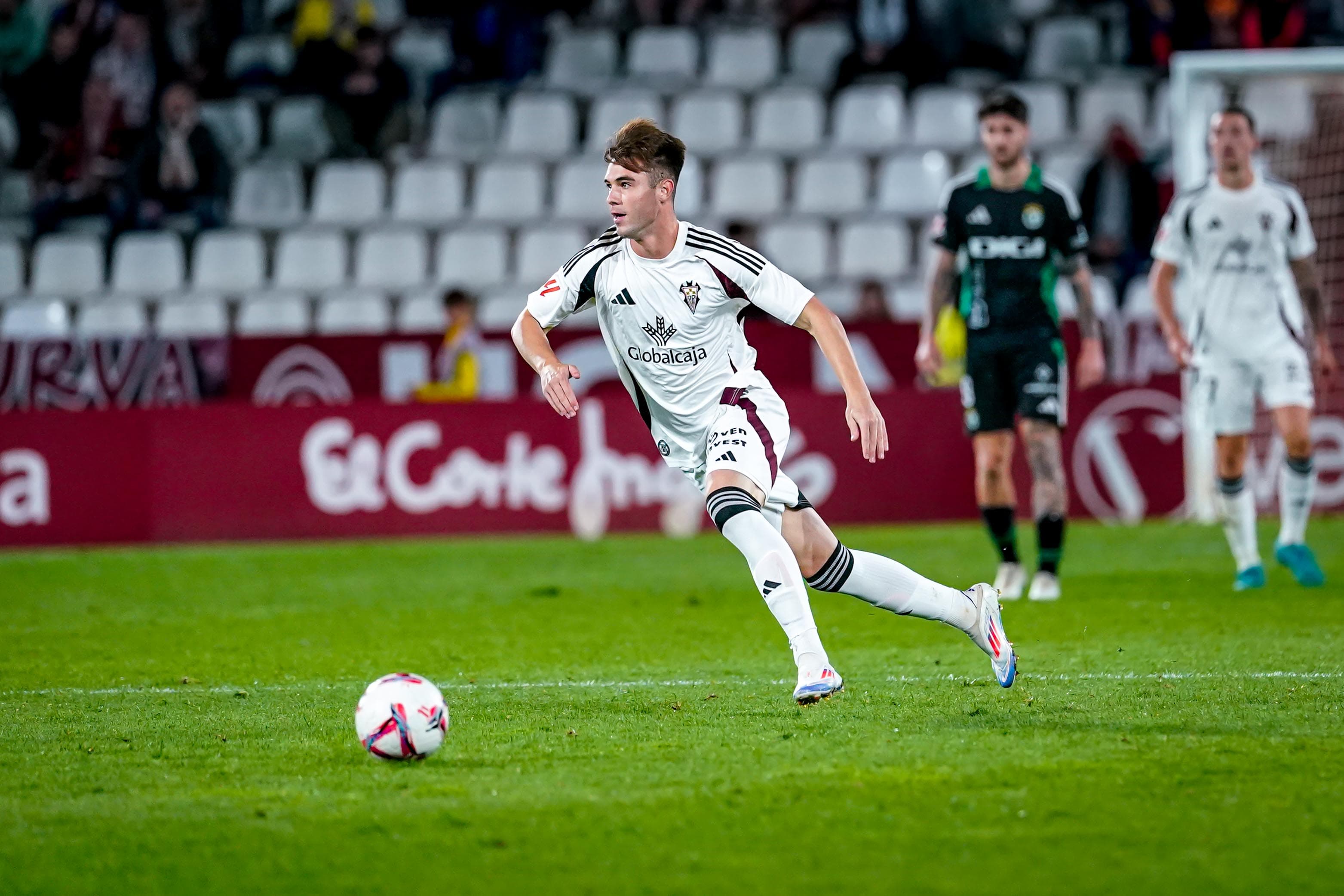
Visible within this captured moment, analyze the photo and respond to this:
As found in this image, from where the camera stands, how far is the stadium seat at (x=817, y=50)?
56.9 ft

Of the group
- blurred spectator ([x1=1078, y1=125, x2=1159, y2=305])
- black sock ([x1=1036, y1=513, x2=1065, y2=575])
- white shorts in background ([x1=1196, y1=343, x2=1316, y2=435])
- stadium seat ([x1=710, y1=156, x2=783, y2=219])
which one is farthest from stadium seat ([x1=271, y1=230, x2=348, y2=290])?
white shorts in background ([x1=1196, y1=343, x2=1316, y2=435])

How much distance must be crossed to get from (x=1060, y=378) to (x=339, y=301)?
29.7 ft

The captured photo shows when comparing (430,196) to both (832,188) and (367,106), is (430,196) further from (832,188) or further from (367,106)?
(832,188)

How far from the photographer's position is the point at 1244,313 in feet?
28.5

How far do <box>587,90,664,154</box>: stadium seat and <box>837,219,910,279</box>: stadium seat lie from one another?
2.33m

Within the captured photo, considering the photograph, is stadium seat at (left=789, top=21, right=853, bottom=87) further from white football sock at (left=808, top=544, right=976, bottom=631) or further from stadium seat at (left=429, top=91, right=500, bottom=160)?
white football sock at (left=808, top=544, right=976, bottom=631)

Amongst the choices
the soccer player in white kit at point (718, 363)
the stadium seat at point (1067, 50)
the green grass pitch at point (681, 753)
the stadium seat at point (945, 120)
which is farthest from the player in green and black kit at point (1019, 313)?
the stadium seat at point (1067, 50)

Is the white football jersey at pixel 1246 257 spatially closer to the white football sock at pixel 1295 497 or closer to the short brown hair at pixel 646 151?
the white football sock at pixel 1295 497

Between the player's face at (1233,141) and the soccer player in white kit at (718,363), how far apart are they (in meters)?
3.87

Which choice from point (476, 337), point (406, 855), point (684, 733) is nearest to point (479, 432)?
point (476, 337)

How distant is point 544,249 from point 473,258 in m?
0.73

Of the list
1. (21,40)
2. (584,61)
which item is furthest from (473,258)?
(21,40)

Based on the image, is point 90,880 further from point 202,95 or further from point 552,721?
point 202,95

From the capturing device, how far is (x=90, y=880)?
3.54m
